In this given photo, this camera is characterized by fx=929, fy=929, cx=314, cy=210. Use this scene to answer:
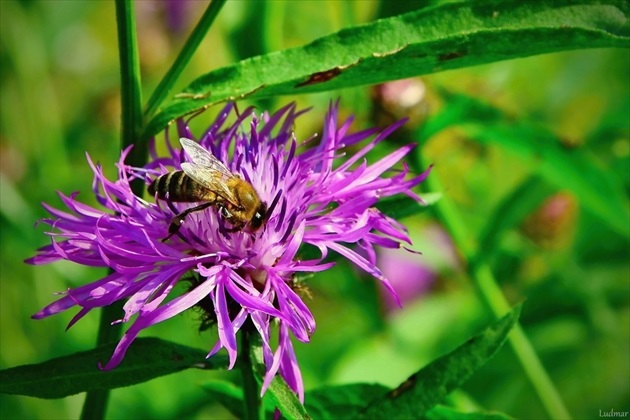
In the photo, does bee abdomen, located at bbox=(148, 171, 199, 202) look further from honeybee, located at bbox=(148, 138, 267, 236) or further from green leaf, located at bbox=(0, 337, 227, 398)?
green leaf, located at bbox=(0, 337, 227, 398)

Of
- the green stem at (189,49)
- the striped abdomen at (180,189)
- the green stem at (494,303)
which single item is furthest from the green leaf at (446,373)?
the green stem at (494,303)

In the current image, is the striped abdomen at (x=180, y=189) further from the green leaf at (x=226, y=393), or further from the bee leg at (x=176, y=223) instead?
the green leaf at (x=226, y=393)

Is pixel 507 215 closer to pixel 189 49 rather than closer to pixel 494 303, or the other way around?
pixel 494 303


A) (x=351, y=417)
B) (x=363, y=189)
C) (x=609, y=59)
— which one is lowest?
(x=351, y=417)

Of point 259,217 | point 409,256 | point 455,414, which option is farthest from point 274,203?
point 409,256

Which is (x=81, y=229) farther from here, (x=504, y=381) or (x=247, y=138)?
(x=504, y=381)

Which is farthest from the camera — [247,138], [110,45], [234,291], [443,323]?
[110,45]

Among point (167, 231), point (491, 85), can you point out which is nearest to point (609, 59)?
point (491, 85)
